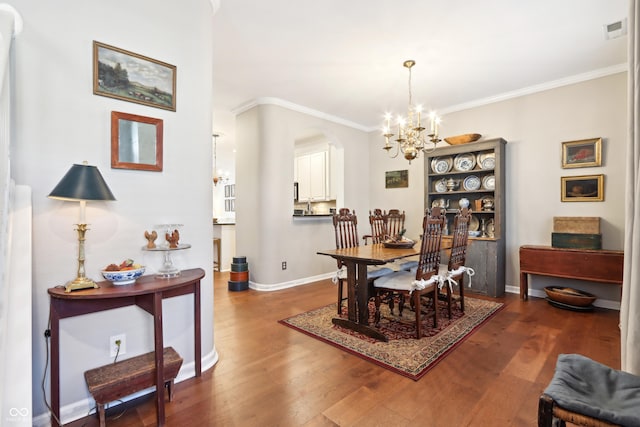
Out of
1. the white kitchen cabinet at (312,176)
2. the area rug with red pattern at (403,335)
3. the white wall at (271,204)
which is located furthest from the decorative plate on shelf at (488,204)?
the white kitchen cabinet at (312,176)

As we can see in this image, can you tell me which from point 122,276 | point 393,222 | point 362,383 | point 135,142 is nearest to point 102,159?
point 135,142

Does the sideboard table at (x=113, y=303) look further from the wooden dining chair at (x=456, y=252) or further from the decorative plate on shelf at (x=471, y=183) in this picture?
the decorative plate on shelf at (x=471, y=183)

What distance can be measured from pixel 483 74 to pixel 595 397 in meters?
3.45

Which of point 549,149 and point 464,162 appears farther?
point 464,162

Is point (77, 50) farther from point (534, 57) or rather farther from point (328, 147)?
point (328, 147)

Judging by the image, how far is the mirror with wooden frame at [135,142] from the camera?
69.3 inches

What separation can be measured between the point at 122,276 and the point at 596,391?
7.16 ft

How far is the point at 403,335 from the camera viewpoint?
265 centimetres

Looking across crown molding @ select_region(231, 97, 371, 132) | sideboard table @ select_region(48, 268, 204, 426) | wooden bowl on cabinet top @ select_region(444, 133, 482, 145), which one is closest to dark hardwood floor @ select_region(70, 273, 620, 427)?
sideboard table @ select_region(48, 268, 204, 426)

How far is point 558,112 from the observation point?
3717 millimetres

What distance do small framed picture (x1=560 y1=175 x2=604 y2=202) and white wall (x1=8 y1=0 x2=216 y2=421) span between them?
13.4 feet

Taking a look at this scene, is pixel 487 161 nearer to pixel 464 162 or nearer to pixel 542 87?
pixel 464 162

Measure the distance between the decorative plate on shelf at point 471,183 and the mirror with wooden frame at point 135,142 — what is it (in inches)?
158

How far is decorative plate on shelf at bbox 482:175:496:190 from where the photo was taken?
13.5 feet
